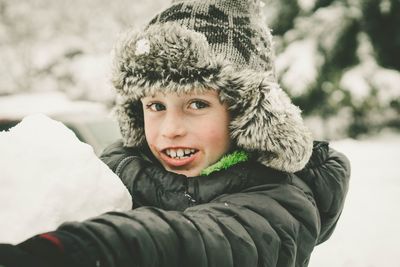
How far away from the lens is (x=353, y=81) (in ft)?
23.4

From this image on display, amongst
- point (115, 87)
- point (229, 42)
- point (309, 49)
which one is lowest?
point (115, 87)

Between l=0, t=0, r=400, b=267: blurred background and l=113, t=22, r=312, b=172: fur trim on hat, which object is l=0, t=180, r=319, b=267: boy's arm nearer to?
l=113, t=22, r=312, b=172: fur trim on hat

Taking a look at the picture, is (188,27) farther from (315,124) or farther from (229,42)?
(315,124)

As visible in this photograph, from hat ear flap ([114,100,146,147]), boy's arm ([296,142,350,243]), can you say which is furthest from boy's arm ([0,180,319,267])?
hat ear flap ([114,100,146,147])

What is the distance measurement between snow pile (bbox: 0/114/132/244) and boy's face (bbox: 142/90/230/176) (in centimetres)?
37

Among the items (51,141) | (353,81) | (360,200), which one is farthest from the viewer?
(353,81)

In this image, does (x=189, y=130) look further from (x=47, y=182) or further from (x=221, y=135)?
(x=47, y=182)

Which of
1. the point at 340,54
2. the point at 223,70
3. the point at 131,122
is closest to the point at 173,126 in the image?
the point at 223,70

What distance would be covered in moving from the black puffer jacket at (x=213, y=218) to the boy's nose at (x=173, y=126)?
0.51 feet

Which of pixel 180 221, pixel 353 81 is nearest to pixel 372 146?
pixel 353 81

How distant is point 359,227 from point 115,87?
139 inches

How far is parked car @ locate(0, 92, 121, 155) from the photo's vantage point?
4621 millimetres

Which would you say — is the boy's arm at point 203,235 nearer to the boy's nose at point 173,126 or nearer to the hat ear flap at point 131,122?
the boy's nose at point 173,126

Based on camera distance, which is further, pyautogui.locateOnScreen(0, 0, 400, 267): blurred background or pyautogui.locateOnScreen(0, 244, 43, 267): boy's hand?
pyautogui.locateOnScreen(0, 0, 400, 267): blurred background
